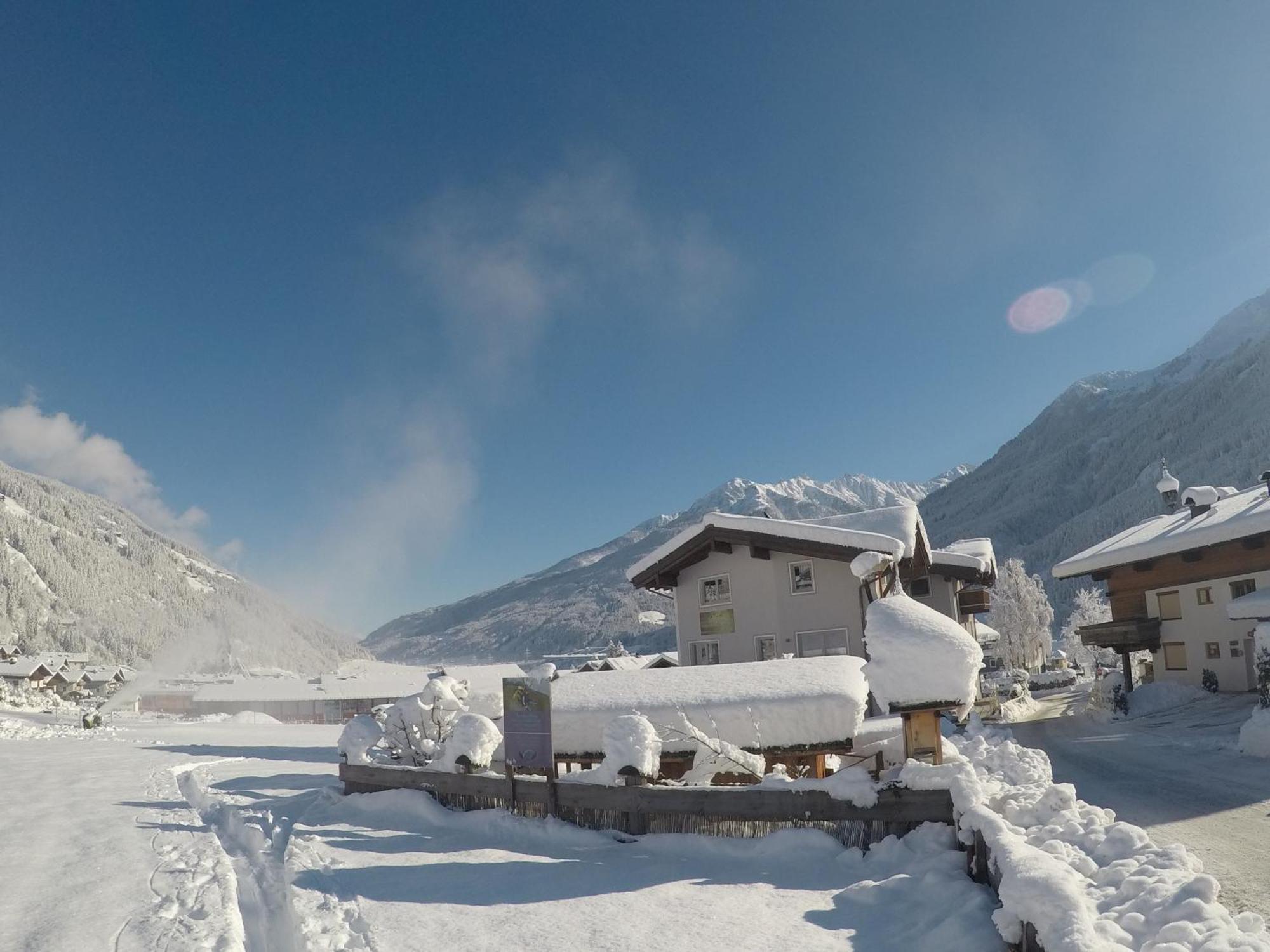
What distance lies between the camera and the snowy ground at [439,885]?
6387 mm

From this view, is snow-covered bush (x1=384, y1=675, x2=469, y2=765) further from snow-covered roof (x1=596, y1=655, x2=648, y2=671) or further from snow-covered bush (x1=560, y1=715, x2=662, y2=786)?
snow-covered roof (x1=596, y1=655, x2=648, y2=671)

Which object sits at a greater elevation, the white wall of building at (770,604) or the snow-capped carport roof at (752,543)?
the snow-capped carport roof at (752,543)

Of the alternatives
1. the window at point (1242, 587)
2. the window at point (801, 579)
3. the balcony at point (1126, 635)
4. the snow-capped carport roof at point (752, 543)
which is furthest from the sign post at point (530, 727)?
the balcony at point (1126, 635)

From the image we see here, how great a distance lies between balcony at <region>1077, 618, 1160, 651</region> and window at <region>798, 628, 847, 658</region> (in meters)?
11.7

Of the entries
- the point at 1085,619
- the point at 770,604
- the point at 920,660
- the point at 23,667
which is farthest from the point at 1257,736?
the point at 23,667

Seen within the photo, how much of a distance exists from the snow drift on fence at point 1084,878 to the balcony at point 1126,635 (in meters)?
23.5

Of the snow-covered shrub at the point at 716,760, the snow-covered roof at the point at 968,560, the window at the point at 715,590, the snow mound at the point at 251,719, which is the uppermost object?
the snow-covered roof at the point at 968,560

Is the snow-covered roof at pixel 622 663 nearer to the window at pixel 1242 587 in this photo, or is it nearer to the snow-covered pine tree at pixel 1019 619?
the window at pixel 1242 587

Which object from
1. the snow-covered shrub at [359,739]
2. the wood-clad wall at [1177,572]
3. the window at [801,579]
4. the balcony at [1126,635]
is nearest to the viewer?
the snow-covered shrub at [359,739]

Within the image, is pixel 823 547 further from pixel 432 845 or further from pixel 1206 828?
pixel 432 845

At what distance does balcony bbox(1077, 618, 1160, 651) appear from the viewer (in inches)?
1085

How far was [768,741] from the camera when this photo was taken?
11.7 metres

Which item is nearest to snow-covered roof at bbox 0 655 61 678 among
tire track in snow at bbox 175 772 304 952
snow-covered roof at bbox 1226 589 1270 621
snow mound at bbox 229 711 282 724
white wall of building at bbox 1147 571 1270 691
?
snow mound at bbox 229 711 282 724

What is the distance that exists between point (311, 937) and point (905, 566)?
21627mm
